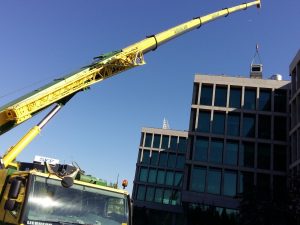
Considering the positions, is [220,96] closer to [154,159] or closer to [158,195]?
[158,195]

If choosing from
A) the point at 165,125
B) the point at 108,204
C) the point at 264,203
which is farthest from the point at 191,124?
the point at 165,125

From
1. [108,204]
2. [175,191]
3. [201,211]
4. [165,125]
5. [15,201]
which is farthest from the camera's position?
A: [165,125]

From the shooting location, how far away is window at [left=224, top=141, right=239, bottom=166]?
53881 mm

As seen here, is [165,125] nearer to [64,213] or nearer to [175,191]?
[175,191]

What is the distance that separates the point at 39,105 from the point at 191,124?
42.5 metres

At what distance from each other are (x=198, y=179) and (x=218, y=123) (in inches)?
317

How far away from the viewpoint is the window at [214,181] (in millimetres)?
53094

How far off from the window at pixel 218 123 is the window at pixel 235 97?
2.05 metres

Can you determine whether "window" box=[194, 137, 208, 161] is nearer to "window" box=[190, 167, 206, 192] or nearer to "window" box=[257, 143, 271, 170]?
"window" box=[190, 167, 206, 192]

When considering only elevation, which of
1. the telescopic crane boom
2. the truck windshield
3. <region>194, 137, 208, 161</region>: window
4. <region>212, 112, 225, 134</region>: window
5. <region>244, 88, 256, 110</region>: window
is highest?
<region>244, 88, 256, 110</region>: window

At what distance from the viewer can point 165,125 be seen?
361ft

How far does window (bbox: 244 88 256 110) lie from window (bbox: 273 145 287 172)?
253 inches

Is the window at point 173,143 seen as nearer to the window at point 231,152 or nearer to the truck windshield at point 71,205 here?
the window at point 231,152

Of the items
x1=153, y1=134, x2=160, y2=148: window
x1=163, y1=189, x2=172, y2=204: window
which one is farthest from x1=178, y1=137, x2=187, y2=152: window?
x1=163, y1=189, x2=172, y2=204: window
